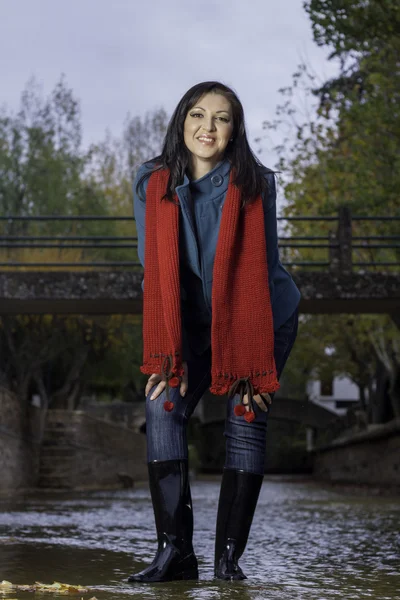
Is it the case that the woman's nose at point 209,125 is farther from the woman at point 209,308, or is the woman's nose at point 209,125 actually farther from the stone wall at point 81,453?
the stone wall at point 81,453

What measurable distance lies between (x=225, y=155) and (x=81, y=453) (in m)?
30.5

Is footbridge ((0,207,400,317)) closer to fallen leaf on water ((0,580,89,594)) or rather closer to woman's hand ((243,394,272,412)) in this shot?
woman's hand ((243,394,272,412))

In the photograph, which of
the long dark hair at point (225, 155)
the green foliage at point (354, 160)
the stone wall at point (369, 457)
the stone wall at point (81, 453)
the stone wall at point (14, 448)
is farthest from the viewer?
the stone wall at point (81, 453)

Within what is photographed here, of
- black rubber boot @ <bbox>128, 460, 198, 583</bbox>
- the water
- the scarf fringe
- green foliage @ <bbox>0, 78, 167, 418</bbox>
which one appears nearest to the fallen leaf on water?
the water

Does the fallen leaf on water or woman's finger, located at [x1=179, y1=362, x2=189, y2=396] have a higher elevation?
woman's finger, located at [x1=179, y1=362, x2=189, y2=396]

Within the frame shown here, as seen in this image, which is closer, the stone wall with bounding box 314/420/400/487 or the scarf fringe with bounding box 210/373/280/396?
the scarf fringe with bounding box 210/373/280/396

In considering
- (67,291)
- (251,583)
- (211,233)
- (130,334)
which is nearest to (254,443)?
(251,583)

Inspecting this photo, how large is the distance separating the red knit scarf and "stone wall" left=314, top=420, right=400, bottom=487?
21.6m

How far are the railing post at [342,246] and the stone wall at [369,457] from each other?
8.31 m

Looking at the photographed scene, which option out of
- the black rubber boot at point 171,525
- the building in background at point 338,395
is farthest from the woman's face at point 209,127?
the building in background at point 338,395

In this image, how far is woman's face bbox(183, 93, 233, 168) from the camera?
4465 mm

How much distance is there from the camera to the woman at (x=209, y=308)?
425cm

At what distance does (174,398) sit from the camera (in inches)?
172

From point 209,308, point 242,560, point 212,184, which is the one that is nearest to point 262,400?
point 209,308
